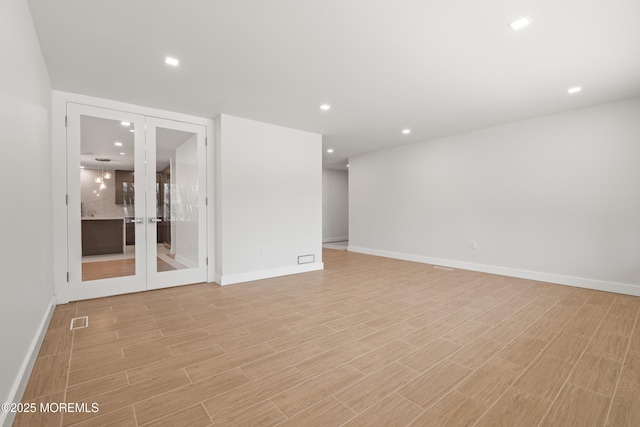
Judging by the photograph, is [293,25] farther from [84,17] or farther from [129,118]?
[129,118]

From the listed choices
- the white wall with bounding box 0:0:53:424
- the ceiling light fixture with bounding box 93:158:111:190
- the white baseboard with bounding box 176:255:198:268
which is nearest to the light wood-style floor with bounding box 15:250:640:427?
the white wall with bounding box 0:0:53:424

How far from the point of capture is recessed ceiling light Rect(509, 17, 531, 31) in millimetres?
2238

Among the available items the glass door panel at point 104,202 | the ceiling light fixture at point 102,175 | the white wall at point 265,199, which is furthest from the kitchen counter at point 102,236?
the white wall at point 265,199

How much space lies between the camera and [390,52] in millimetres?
2684

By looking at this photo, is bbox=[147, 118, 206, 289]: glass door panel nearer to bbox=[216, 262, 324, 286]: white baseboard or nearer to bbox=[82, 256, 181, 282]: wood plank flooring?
bbox=[82, 256, 181, 282]: wood plank flooring

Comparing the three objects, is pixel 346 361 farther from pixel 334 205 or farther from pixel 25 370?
pixel 334 205

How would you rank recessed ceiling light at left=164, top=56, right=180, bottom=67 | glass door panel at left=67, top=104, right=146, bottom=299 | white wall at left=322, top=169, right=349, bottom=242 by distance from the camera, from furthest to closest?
1. white wall at left=322, top=169, right=349, bottom=242
2. glass door panel at left=67, top=104, right=146, bottom=299
3. recessed ceiling light at left=164, top=56, right=180, bottom=67

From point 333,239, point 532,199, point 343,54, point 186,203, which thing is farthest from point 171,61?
point 333,239

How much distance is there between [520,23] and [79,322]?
16.2 ft

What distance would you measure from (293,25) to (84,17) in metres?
1.60

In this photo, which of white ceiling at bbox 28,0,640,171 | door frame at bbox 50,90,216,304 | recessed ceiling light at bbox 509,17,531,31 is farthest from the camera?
door frame at bbox 50,90,216,304

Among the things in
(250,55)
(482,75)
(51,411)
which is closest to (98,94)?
(250,55)

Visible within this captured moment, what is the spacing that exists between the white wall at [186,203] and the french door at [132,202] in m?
0.01

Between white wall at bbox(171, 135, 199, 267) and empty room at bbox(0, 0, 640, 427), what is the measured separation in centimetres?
3
